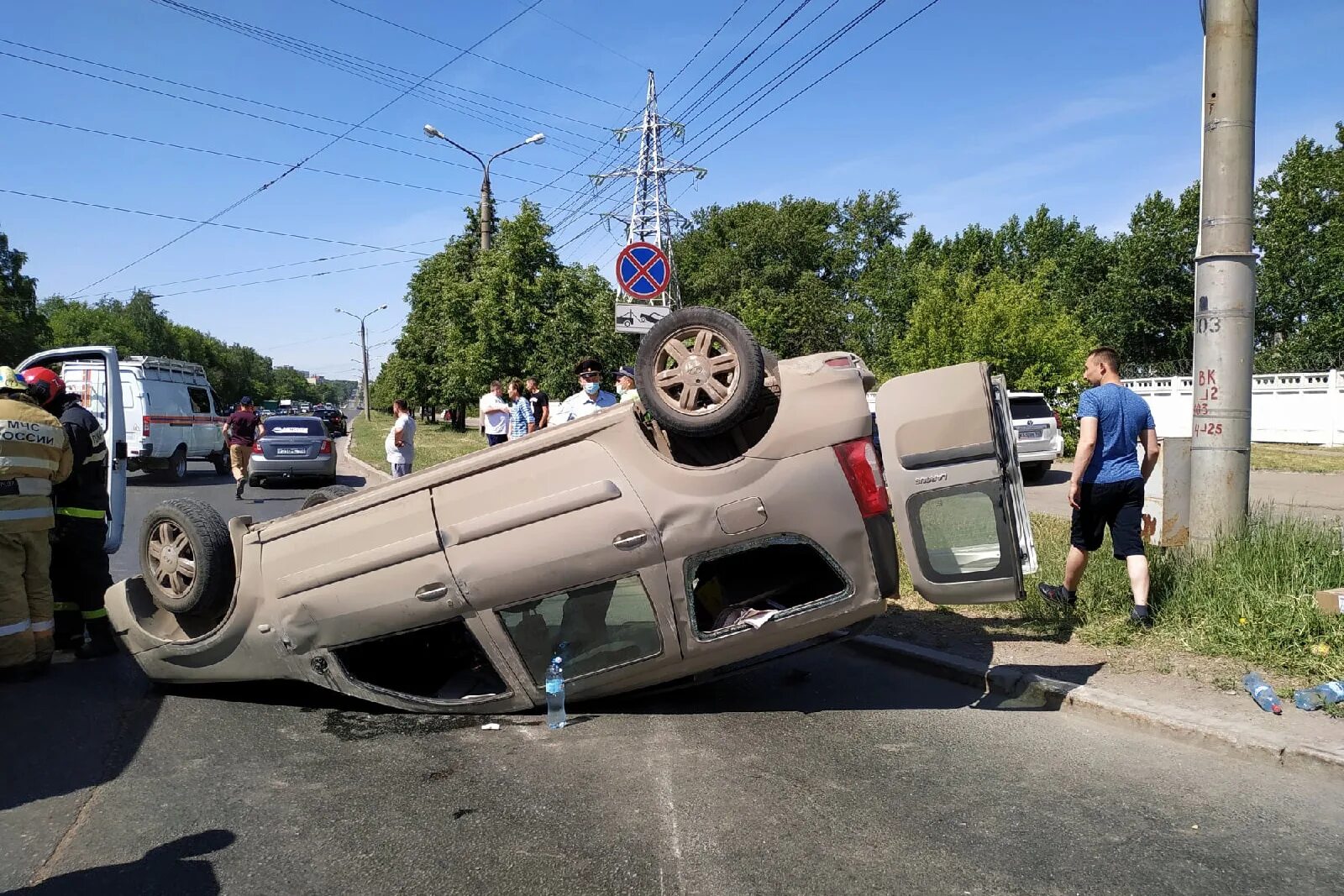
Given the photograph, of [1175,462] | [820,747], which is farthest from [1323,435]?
[820,747]

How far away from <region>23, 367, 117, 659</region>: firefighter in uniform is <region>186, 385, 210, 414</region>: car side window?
15493 mm

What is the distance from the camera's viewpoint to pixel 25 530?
5168 mm

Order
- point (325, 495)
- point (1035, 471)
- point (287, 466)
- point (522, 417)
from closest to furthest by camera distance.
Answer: point (325, 495), point (522, 417), point (1035, 471), point (287, 466)

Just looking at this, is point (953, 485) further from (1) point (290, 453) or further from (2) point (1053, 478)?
(1) point (290, 453)

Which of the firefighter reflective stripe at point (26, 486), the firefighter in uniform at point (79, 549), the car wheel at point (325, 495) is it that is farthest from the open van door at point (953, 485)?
the firefighter in uniform at point (79, 549)

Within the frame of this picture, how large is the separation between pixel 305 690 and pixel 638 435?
252 centimetres

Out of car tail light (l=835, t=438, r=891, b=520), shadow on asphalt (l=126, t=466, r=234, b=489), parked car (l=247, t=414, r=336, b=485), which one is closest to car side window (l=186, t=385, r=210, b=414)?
shadow on asphalt (l=126, t=466, r=234, b=489)

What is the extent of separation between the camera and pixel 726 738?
4.35 meters

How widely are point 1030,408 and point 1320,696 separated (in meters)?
10.8

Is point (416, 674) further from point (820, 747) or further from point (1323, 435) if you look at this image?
point (1323, 435)

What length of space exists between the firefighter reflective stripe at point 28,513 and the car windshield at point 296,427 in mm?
12763

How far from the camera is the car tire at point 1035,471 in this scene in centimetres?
→ 1493

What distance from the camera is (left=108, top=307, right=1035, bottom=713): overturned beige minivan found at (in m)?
4.05

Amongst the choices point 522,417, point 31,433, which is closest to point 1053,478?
point 522,417
